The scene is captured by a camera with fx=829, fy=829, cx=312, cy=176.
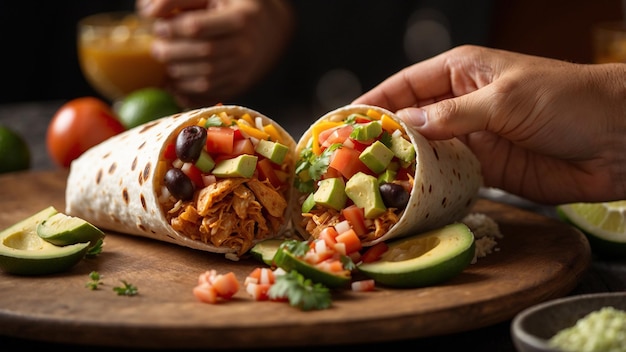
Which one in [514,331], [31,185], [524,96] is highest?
[524,96]

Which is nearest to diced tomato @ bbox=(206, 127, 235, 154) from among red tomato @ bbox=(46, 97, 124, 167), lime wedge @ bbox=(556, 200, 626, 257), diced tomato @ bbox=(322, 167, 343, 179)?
diced tomato @ bbox=(322, 167, 343, 179)

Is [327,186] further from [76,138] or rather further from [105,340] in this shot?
[76,138]

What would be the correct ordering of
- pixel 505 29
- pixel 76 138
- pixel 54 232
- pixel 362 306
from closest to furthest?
pixel 362 306 < pixel 54 232 < pixel 76 138 < pixel 505 29

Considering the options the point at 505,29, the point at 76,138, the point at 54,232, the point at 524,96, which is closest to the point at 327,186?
the point at 524,96

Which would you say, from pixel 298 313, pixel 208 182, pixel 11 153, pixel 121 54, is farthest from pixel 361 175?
pixel 121 54

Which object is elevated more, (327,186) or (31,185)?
(327,186)

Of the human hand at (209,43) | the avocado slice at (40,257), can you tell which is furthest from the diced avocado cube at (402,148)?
the human hand at (209,43)

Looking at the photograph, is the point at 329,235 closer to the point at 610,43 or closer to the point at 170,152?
the point at 170,152
